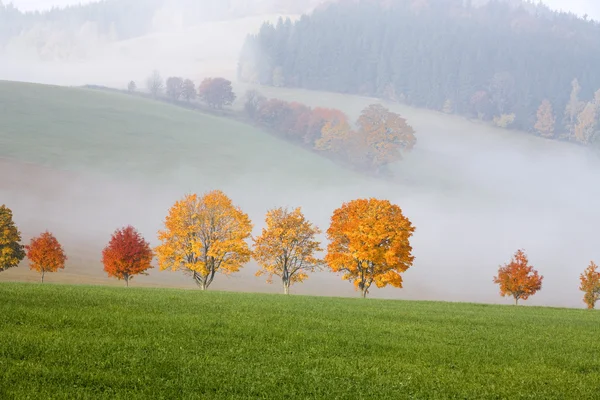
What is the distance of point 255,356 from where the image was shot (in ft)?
61.5

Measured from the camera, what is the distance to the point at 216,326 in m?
23.8

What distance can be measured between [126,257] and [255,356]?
182ft

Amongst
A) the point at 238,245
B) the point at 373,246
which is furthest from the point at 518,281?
the point at 238,245

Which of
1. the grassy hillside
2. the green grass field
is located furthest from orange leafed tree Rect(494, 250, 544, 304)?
the grassy hillside

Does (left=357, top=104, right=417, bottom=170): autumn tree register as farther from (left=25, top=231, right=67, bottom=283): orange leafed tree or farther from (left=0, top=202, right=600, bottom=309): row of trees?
(left=25, top=231, right=67, bottom=283): orange leafed tree

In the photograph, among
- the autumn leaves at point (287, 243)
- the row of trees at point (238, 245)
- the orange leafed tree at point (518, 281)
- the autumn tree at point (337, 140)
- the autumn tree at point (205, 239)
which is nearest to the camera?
the autumn leaves at point (287, 243)

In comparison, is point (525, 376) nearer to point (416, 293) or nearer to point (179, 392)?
point (179, 392)

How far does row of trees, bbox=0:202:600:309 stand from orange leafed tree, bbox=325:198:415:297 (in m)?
0.10

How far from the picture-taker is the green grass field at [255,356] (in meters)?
14.9

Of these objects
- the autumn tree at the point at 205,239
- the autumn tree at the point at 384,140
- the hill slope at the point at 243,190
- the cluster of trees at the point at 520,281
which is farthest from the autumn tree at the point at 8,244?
the autumn tree at the point at 384,140

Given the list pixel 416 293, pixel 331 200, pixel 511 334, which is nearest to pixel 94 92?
pixel 331 200

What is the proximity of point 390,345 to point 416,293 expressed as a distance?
75.7m

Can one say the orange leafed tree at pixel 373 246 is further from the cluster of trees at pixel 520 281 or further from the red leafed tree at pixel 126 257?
the red leafed tree at pixel 126 257

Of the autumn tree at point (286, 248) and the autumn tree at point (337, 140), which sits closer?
the autumn tree at point (286, 248)
